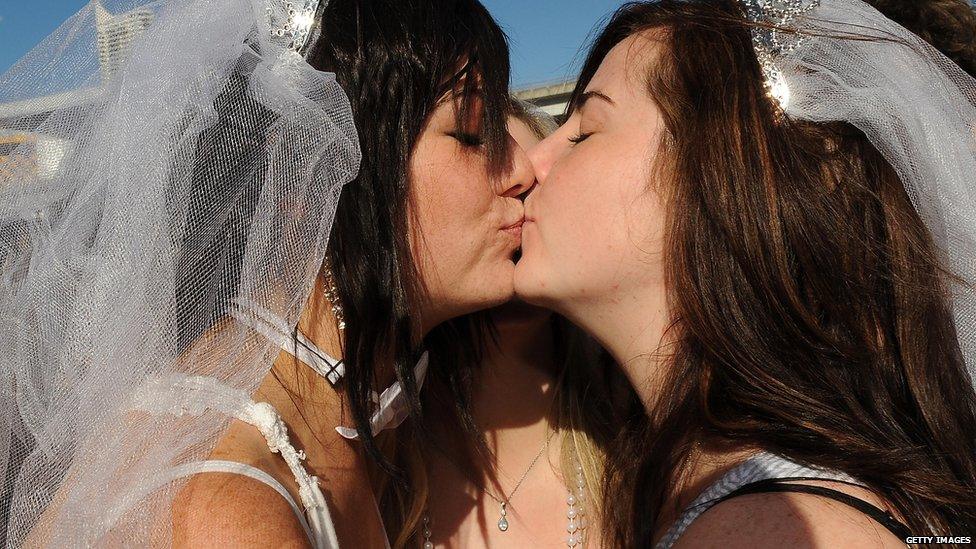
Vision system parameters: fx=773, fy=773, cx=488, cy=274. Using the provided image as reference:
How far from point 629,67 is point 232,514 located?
1668 mm

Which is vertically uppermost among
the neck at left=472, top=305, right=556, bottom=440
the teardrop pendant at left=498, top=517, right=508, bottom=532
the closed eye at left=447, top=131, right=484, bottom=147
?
the closed eye at left=447, top=131, right=484, bottom=147

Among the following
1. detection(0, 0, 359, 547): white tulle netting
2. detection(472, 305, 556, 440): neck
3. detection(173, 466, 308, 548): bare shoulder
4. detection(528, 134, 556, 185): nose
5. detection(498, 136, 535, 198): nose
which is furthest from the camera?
detection(472, 305, 556, 440): neck

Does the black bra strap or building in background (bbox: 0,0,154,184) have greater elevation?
building in background (bbox: 0,0,154,184)

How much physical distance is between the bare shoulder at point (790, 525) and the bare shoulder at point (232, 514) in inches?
33.4

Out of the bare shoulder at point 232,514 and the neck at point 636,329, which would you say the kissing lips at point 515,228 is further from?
the bare shoulder at point 232,514

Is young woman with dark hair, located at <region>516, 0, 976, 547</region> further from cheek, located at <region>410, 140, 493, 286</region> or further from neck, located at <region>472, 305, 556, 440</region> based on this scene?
neck, located at <region>472, 305, 556, 440</region>

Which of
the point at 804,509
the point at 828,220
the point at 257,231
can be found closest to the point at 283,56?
the point at 257,231

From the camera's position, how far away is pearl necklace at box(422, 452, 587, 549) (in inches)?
104

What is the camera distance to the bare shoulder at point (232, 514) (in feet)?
4.83

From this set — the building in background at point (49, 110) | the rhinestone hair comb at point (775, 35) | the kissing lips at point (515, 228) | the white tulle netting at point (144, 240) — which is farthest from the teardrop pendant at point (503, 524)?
the building in background at point (49, 110)

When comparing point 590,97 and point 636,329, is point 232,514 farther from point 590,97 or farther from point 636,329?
point 590,97

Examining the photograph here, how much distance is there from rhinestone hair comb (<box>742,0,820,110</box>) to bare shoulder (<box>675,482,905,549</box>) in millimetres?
1013

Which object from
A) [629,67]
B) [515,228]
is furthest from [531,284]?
[629,67]

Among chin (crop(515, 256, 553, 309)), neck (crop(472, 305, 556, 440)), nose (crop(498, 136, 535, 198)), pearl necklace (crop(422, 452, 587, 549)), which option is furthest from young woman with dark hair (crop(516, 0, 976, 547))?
neck (crop(472, 305, 556, 440))
